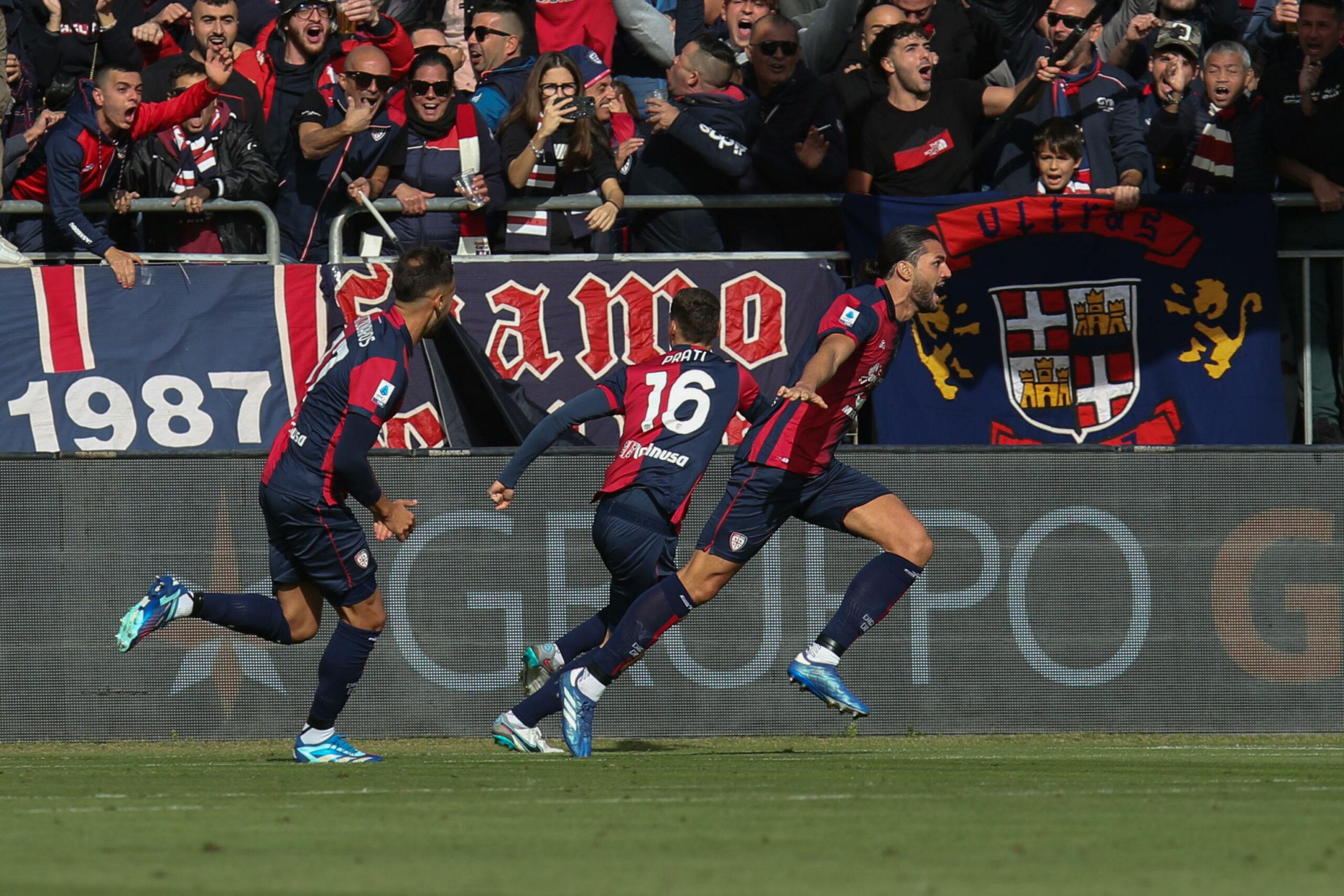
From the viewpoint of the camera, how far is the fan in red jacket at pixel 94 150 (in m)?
11.4

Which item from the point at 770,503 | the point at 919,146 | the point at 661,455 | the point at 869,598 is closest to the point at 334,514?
the point at 661,455

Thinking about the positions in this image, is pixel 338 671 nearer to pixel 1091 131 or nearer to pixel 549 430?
pixel 549 430

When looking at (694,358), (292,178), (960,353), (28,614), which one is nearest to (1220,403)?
(960,353)

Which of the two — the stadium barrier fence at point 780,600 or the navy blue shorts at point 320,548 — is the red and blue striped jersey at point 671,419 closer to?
the navy blue shorts at point 320,548

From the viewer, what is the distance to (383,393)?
805 cm

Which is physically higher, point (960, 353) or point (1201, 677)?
point (960, 353)

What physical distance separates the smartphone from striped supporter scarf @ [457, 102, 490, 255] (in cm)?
62

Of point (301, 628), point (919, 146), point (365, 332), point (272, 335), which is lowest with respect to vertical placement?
point (301, 628)

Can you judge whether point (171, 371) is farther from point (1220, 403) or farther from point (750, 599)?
point (1220, 403)

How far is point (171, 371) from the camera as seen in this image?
11.3m

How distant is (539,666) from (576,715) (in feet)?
3.02

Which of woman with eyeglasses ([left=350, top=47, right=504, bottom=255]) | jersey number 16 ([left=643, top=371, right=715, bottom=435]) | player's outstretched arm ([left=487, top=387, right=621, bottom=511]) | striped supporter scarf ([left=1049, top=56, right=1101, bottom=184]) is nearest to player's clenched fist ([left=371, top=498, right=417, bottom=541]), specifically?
player's outstretched arm ([left=487, top=387, right=621, bottom=511])

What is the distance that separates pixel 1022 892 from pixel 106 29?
36.8 ft

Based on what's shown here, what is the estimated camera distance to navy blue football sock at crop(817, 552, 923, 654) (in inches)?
338
